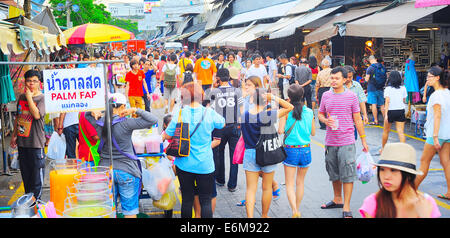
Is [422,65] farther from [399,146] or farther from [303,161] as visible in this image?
[399,146]

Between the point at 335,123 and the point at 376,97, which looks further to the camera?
the point at 376,97

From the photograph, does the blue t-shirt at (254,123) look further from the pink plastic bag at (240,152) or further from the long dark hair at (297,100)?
the long dark hair at (297,100)

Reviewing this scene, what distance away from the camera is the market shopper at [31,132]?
6086 mm

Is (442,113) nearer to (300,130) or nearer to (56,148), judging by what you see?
(300,130)

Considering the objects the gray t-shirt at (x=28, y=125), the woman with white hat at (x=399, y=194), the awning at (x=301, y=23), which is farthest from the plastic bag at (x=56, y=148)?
the awning at (x=301, y=23)

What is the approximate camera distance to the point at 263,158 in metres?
5.46

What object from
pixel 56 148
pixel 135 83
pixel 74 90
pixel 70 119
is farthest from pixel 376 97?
pixel 74 90

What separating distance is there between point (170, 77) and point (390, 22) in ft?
21.0

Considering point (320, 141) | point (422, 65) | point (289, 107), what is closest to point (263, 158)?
point (289, 107)

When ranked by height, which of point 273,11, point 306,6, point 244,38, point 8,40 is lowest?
point 8,40

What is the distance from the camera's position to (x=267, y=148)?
5492 millimetres

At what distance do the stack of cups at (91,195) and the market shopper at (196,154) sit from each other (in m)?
0.81

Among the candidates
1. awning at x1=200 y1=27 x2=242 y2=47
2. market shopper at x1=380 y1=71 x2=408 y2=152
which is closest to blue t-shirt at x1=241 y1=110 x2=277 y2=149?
market shopper at x1=380 y1=71 x2=408 y2=152

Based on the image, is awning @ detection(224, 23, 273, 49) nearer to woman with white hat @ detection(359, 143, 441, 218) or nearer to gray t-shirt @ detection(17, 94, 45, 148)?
gray t-shirt @ detection(17, 94, 45, 148)
